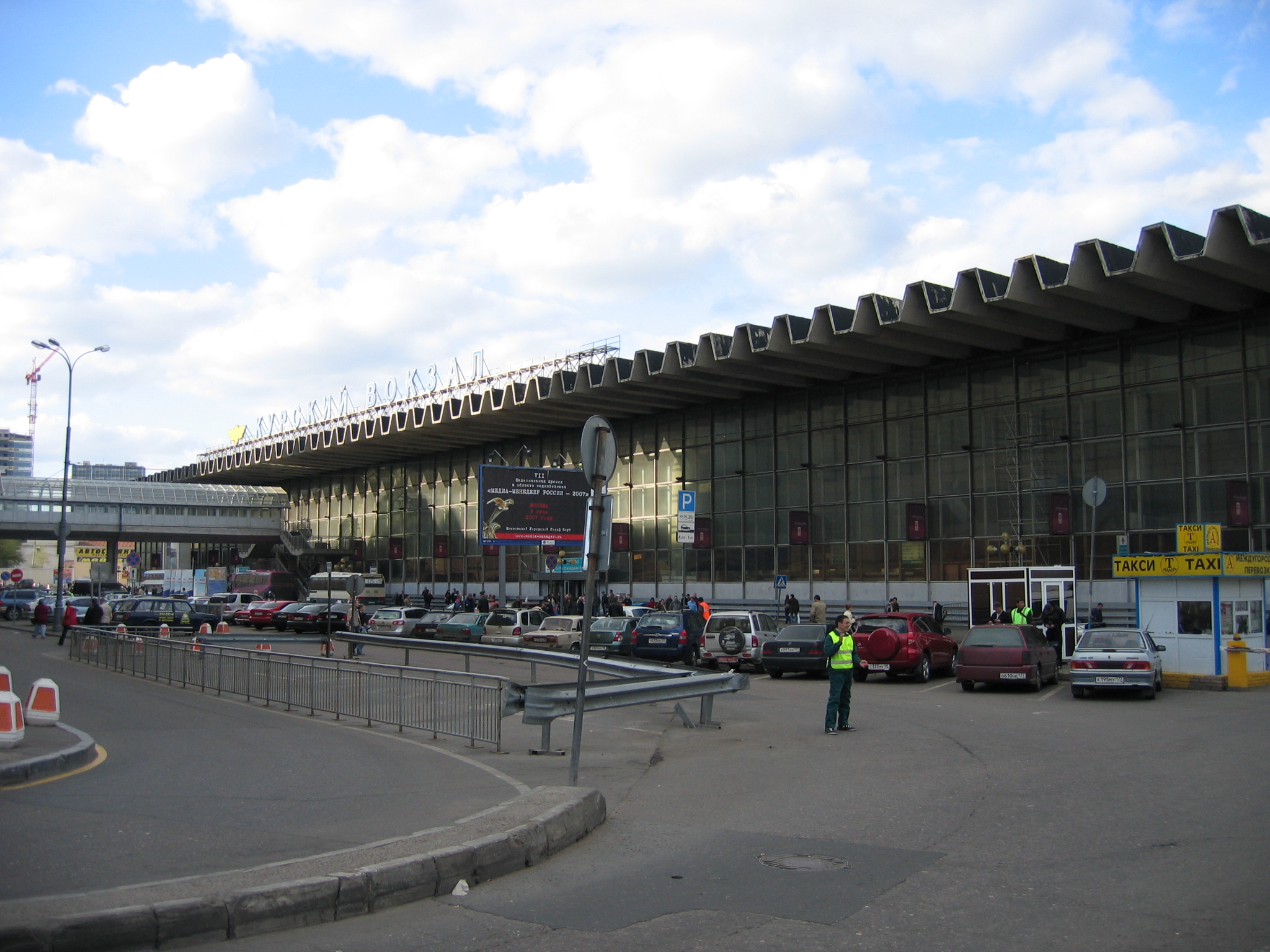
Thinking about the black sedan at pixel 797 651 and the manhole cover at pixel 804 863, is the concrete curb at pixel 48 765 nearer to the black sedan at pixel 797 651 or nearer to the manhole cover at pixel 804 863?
the manhole cover at pixel 804 863

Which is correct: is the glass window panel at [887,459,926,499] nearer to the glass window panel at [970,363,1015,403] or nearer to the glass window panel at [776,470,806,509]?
the glass window panel at [970,363,1015,403]

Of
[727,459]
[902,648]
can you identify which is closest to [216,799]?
[902,648]

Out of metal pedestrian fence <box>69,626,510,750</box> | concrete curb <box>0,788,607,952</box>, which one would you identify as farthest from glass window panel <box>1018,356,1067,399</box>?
concrete curb <box>0,788,607,952</box>

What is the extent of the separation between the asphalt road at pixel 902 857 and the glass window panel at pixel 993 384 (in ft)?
76.0

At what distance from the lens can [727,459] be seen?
4556 centimetres

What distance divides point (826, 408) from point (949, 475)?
245 inches

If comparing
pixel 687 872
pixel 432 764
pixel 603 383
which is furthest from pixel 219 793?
pixel 603 383

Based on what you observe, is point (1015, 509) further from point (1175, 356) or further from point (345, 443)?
point (345, 443)

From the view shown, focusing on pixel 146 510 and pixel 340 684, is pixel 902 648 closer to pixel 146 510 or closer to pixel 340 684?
pixel 340 684

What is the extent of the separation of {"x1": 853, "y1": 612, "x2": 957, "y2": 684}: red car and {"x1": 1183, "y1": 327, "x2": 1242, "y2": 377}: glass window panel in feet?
44.1

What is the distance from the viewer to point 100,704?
17.8m

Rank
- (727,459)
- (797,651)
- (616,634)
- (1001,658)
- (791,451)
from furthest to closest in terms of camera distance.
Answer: (727,459), (791,451), (616,634), (797,651), (1001,658)

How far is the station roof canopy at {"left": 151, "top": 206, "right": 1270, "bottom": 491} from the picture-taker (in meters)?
27.5

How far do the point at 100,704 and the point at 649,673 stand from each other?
32.0 feet
